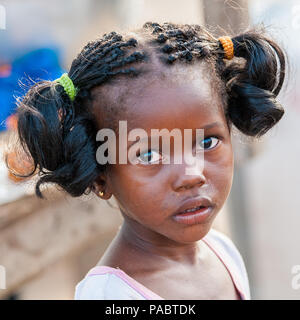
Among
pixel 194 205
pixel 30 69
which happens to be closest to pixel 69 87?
pixel 194 205

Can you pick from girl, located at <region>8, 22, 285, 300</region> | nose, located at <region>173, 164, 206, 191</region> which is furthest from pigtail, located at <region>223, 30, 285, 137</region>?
nose, located at <region>173, 164, 206, 191</region>

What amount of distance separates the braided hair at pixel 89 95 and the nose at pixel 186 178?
0.18 metres

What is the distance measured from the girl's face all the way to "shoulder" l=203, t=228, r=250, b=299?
26 cm

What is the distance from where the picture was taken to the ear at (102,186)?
3.28 feet

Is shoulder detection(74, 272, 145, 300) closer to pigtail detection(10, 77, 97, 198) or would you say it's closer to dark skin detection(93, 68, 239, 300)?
dark skin detection(93, 68, 239, 300)

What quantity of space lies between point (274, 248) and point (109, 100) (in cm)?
247

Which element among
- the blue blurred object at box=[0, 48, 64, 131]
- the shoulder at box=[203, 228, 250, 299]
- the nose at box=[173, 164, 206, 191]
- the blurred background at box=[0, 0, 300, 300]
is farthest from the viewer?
the blue blurred object at box=[0, 48, 64, 131]

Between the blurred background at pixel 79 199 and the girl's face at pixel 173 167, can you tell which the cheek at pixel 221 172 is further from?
the blurred background at pixel 79 199

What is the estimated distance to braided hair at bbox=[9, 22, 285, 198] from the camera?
92cm

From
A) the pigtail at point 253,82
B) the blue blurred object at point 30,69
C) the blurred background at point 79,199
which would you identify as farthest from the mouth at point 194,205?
the blue blurred object at point 30,69

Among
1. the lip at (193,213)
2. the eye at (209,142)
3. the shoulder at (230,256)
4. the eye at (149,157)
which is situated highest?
the eye at (209,142)

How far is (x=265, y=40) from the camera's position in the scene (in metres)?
1.08

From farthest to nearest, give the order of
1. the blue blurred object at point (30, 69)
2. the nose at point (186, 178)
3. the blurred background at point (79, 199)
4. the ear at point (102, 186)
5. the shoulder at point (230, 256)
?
the blue blurred object at point (30, 69) < the blurred background at point (79, 199) < the shoulder at point (230, 256) < the ear at point (102, 186) < the nose at point (186, 178)

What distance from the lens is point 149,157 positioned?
0.89 metres
